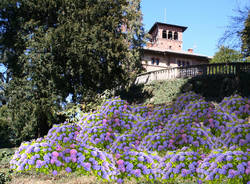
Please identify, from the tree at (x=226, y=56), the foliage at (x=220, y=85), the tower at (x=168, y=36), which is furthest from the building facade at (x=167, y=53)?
the foliage at (x=220, y=85)

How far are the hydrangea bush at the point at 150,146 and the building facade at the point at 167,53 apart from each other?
2796 cm

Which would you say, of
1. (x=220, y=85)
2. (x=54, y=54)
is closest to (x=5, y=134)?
(x=54, y=54)

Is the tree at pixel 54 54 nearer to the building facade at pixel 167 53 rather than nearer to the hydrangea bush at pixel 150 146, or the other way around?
the hydrangea bush at pixel 150 146

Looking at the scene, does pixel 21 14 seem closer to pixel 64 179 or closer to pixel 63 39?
pixel 63 39

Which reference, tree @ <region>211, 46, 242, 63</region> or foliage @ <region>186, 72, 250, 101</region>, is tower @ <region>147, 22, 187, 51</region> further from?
foliage @ <region>186, 72, 250, 101</region>

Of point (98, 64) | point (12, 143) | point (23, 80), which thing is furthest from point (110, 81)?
point (12, 143)

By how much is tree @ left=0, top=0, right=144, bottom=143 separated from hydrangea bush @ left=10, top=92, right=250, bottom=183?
8199 mm

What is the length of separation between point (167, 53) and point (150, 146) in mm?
37467

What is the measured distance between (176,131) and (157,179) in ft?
9.39

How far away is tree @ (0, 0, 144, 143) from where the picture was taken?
18453 mm

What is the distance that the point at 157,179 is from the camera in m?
6.18

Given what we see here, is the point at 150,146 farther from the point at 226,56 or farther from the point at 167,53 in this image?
the point at 167,53

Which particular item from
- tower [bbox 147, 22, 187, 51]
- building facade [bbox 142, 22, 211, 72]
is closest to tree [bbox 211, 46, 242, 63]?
building facade [bbox 142, 22, 211, 72]

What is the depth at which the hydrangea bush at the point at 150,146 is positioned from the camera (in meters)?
5.93
